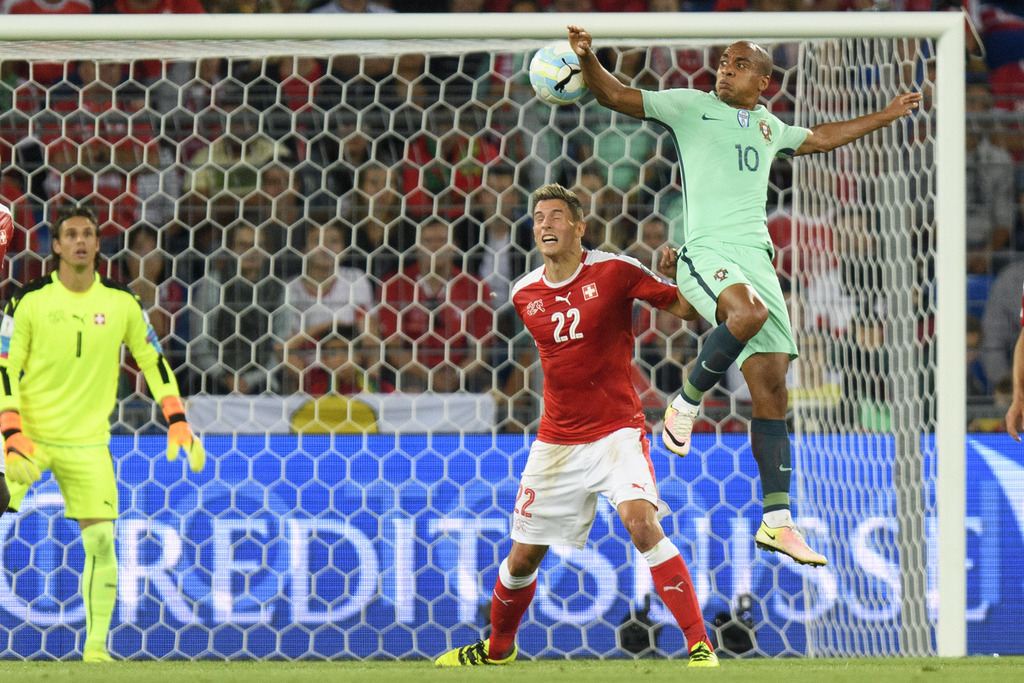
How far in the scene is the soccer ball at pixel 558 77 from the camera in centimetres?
462

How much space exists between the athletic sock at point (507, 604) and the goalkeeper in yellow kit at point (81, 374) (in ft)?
4.98

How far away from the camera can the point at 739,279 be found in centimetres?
441

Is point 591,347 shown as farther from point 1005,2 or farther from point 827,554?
point 1005,2

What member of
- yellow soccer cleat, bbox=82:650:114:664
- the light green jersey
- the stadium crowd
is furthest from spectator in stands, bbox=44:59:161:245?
the light green jersey

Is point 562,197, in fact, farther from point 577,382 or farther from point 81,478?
point 81,478

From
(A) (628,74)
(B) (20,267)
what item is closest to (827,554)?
(A) (628,74)

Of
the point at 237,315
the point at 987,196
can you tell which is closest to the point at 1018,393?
the point at 987,196

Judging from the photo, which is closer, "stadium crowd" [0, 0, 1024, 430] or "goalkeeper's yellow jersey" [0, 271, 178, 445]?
"goalkeeper's yellow jersey" [0, 271, 178, 445]

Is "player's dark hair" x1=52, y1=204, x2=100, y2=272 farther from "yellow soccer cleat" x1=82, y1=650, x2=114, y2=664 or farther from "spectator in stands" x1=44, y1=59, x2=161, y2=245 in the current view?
"yellow soccer cleat" x1=82, y1=650, x2=114, y2=664

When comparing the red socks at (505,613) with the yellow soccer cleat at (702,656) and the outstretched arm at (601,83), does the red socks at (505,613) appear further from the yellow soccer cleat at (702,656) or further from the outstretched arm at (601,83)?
the outstretched arm at (601,83)

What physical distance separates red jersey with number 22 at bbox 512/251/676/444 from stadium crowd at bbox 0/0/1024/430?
130cm

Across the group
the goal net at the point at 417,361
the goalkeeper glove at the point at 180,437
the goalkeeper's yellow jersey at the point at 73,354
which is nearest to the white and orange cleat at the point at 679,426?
the goal net at the point at 417,361

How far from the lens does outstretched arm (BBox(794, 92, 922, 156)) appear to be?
468 cm

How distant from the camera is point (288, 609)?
583cm
